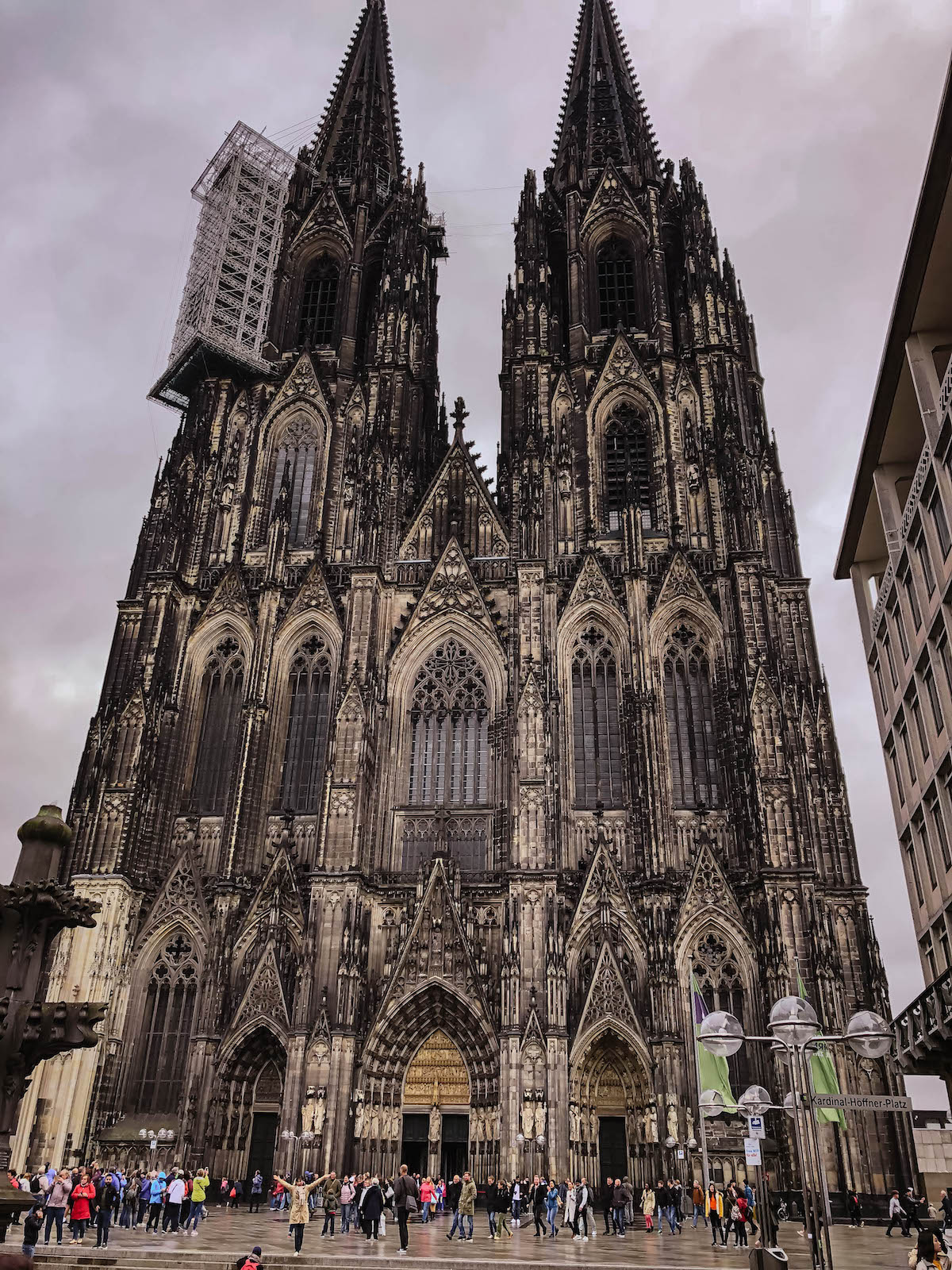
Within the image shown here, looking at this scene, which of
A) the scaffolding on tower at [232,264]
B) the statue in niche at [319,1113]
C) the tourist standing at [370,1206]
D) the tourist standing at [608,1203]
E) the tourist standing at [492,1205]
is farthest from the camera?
the scaffolding on tower at [232,264]

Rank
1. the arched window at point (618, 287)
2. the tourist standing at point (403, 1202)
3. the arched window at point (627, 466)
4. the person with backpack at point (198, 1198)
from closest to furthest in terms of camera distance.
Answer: the tourist standing at point (403, 1202)
the person with backpack at point (198, 1198)
the arched window at point (627, 466)
the arched window at point (618, 287)

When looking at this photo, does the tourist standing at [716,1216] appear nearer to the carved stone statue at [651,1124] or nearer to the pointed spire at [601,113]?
the carved stone statue at [651,1124]

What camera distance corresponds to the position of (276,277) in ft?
146

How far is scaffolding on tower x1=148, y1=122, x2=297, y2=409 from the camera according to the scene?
1671 inches

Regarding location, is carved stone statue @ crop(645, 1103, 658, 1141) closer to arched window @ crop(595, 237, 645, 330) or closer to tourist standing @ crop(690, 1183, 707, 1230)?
tourist standing @ crop(690, 1183, 707, 1230)

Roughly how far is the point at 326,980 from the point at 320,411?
822 inches

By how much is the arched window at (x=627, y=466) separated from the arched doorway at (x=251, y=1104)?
64.1 feet

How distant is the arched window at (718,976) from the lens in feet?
94.2

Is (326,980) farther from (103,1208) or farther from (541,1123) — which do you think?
(103,1208)

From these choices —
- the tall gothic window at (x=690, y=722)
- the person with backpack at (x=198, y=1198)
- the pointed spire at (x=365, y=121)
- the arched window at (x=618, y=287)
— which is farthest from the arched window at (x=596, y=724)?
the pointed spire at (x=365, y=121)

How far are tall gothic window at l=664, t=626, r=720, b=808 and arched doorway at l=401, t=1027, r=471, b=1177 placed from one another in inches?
388

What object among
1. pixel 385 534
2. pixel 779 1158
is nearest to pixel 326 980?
pixel 779 1158

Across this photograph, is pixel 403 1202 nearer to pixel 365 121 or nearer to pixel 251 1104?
pixel 251 1104

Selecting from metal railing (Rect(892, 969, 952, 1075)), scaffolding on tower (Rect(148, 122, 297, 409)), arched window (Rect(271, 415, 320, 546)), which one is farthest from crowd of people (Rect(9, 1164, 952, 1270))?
scaffolding on tower (Rect(148, 122, 297, 409))
